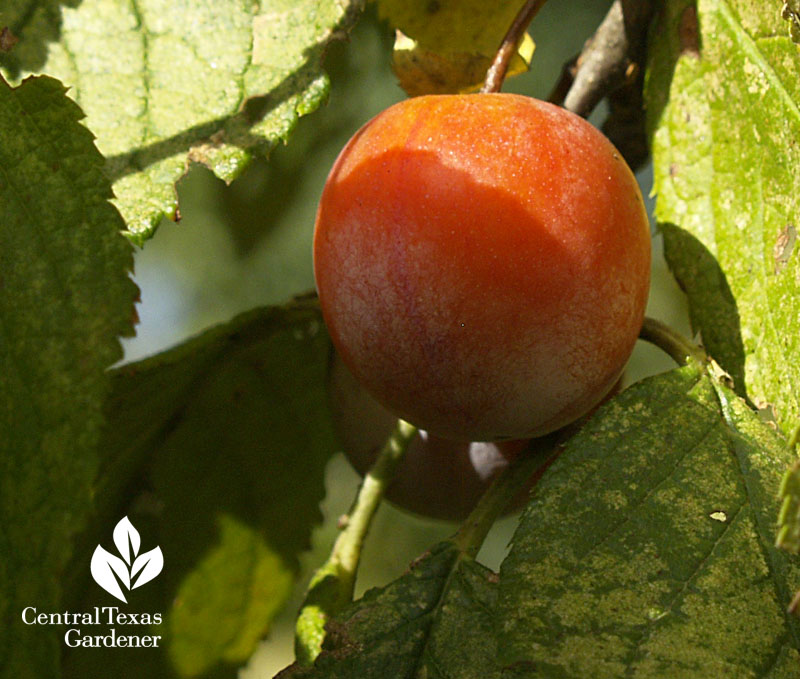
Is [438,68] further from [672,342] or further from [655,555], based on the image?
[655,555]

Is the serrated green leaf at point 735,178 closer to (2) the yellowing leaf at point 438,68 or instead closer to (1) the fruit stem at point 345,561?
(2) the yellowing leaf at point 438,68

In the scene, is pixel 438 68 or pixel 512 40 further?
pixel 438 68

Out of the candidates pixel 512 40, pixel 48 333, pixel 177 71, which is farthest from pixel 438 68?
pixel 48 333

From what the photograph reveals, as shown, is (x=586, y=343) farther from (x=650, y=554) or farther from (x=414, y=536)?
(x=414, y=536)

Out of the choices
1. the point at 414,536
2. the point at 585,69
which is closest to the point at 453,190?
the point at 585,69

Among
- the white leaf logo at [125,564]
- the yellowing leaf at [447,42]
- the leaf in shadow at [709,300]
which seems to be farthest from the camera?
the white leaf logo at [125,564]

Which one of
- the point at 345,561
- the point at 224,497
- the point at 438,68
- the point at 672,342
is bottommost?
the point at 224,497

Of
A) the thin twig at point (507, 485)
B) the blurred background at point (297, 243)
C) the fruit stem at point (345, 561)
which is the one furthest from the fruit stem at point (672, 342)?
the blurred background at point (297, 243)
